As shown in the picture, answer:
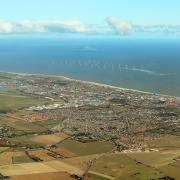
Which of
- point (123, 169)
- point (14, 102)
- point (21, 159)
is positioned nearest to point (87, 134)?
point (21, 159)

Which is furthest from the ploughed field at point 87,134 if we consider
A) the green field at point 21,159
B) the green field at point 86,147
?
the green field at point 21,159

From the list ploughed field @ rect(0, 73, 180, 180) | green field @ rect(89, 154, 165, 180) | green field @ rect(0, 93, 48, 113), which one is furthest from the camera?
green field @ rect(0, 93, 48, 113)

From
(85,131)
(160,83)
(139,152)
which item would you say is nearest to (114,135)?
(85,131)

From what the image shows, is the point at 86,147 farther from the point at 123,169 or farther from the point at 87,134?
the point at 123,169

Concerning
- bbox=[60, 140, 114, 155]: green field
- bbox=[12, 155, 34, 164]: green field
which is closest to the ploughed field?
bbox=[60, 140, 114, 155]: green field

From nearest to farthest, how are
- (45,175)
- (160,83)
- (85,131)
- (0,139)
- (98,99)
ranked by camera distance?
(45,175), (0,139), (85,131), (98,99), (160,83)

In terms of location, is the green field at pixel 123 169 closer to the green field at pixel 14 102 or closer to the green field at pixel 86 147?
the green field at pixel 86 147

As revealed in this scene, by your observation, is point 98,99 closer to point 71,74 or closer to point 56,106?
point 56,106

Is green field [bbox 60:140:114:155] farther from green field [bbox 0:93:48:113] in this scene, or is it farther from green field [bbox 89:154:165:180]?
green field [bbox 0:93:48:113]
